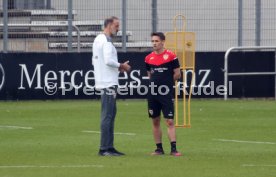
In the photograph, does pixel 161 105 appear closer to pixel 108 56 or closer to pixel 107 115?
pixel 107 115

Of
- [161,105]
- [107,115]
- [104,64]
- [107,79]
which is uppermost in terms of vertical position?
[104,64]

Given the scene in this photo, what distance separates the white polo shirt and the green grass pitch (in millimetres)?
1124

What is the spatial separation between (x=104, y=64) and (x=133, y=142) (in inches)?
96.8

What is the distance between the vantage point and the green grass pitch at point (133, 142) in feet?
40.0

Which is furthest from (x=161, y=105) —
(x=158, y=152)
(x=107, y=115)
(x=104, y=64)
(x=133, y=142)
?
(x=133, y=142)

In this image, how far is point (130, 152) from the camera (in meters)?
14.4

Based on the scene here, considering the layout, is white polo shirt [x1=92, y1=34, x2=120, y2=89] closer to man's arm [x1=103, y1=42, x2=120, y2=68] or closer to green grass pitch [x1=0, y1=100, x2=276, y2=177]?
man's arm [x1=103, y1=42, x2=120, y2=68]

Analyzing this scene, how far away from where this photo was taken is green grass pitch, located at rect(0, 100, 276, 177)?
480 inches

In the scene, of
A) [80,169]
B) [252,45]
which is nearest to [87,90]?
[252,45]

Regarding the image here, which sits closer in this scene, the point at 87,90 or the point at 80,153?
the point at 80,153

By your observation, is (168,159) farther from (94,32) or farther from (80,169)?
(94,32)

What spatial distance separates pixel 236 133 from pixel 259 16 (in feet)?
30.8

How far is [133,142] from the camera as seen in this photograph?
15.9 metres

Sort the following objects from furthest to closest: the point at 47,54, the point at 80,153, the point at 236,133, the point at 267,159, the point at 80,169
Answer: the point at 47,54 < the point at 236,133 < the point at 80,153 < the point at 267,159 < the point at 80,169
